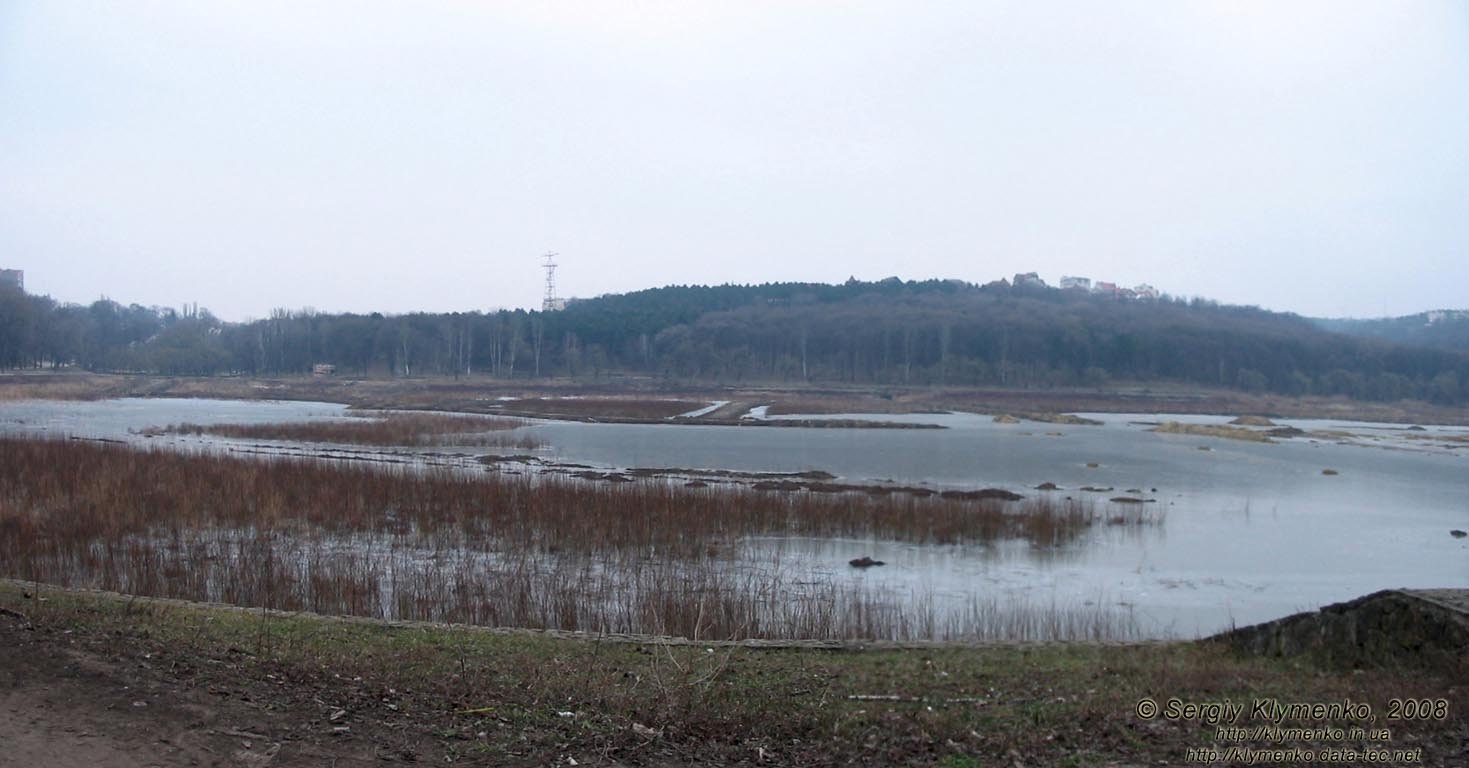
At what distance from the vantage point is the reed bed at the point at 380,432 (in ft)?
142

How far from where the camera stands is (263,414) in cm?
6278

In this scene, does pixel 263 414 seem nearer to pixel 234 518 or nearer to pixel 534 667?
pixel 234 518

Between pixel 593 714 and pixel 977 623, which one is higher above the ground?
pixel 593 714

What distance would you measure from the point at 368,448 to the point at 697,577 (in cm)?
2957

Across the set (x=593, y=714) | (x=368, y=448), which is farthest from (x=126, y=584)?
(x=368, y=448)

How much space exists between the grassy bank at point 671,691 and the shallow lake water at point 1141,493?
19.2 feet

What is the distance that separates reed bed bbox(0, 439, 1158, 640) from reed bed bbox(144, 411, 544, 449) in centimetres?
1455

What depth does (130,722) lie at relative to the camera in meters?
5.91

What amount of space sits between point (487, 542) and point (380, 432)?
30581 millimetres

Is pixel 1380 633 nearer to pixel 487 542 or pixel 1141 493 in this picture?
pixel 487 542

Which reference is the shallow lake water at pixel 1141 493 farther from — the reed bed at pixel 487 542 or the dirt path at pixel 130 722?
the dirt path at pixel 130 722

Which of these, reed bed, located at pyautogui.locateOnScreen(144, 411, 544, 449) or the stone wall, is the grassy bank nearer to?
the stone wall

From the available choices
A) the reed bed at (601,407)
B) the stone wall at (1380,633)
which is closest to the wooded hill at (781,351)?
the reed bed at (601,407)

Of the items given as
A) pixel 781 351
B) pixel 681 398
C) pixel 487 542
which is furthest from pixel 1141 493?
pixel 781 351
